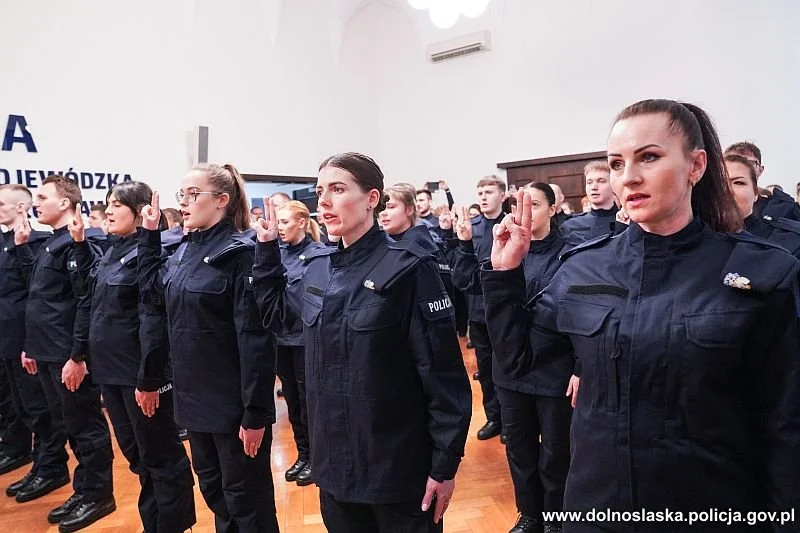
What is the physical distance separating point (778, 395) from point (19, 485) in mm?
4151

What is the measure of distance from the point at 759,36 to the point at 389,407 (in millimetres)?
8794

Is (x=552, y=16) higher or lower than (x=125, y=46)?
higher

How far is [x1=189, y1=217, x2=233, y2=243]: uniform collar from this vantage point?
234 cm

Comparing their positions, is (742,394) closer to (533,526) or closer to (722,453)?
(722,453)

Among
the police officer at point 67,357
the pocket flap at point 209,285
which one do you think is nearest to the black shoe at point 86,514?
the police officer at point 67,357

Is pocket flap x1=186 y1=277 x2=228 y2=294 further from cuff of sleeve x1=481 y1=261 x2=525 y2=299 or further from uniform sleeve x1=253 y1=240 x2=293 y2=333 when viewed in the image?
cuff of sleeve x1=481 y1=261 x2=525 y2=299

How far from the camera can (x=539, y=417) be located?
257 centimetres

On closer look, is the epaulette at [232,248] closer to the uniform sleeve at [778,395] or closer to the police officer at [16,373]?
the uniform sleeve at [778,395]

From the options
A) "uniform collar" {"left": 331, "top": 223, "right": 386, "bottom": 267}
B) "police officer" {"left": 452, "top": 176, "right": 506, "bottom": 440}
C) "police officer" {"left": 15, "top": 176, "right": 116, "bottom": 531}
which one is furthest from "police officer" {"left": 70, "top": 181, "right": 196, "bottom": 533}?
"police officer" {"left": 452, "top": 176, "right": 506, "bottom": 440}

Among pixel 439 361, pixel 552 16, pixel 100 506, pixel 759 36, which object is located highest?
pixel 552 16

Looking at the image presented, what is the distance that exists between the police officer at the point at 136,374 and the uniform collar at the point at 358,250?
3.89 ft

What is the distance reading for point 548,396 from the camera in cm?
246

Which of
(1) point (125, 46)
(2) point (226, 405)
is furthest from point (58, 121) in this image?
(2) point (226, 405)

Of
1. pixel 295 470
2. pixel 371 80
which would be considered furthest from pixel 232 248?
pixel 371 80
